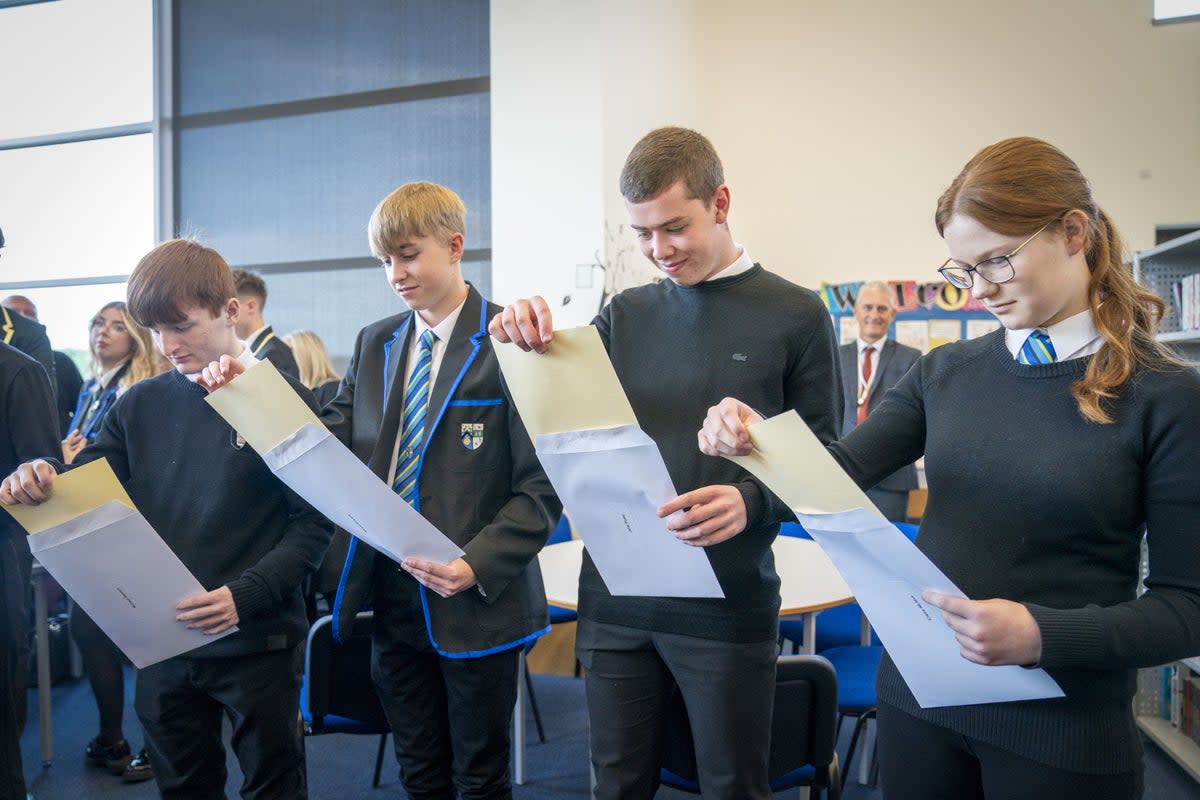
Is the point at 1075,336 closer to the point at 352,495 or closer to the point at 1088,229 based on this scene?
the point at 1088,229

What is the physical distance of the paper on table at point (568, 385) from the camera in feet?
4.40

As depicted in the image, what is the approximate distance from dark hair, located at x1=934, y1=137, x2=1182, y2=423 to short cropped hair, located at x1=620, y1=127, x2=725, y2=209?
475 mm

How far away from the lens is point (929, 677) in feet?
3.77

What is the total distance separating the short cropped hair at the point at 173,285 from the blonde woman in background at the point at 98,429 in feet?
3.31

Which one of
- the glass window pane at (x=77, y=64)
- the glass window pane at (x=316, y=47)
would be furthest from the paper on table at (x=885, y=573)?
the glass window pane at (x=77, y=64)

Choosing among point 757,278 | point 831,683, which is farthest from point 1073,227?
point 831,683

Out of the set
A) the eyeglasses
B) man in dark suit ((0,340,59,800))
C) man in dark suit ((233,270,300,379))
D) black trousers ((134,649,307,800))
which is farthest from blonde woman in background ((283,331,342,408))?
the eyeglasses

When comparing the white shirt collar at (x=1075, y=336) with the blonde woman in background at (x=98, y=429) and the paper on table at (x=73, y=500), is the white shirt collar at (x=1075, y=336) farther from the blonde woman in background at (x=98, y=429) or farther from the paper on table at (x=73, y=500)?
the blonde woman in background at (x=98, y=429)

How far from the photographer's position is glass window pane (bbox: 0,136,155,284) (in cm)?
611

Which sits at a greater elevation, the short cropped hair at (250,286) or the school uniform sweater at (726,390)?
the short cropped hair at (250,286)

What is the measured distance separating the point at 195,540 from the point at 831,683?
49.6 inches

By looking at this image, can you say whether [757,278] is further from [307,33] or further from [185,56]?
[185,56]

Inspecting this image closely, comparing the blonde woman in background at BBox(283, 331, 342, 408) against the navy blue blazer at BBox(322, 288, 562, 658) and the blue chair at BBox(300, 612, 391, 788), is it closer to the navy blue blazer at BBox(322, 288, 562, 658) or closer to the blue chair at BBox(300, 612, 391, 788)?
the blue chair at BBox(300, 612, 391, 788)

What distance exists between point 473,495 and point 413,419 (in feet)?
0.65
